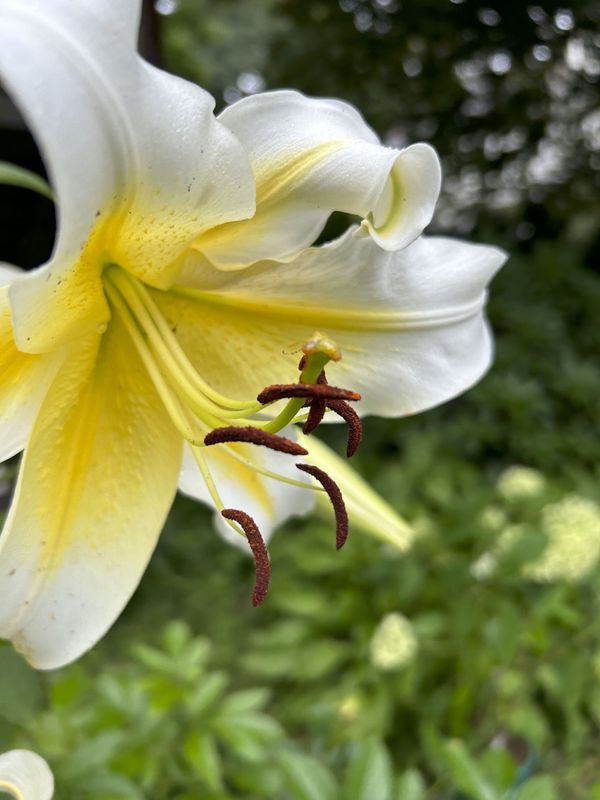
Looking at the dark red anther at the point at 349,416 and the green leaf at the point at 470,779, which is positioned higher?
the dark red anther at the point at 349,416

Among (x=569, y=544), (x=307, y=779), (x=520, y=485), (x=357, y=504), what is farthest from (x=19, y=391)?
(x=520, y=485)

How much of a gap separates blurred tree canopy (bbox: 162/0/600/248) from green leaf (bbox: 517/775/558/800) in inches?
87.1

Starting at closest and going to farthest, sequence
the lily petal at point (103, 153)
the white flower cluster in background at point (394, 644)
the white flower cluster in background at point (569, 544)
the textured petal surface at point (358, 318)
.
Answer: the lily petal at point (103, 153) → the textured petal surface at point (358, 318) → the white flower cluster in background at point (569, 544) → the white flower cluster in background at point (394, 644)

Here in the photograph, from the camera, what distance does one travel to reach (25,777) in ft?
1.24

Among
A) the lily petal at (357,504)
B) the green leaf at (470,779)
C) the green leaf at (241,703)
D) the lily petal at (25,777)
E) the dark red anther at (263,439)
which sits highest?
the dark red anther at (263,439)

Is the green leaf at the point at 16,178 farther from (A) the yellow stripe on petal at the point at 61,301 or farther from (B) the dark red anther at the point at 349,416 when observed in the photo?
(B) the dark red anther at the point at 349,416

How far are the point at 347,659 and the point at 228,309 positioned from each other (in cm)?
142

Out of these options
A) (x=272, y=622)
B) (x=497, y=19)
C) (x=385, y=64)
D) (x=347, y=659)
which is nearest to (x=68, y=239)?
(x=347, y=659)

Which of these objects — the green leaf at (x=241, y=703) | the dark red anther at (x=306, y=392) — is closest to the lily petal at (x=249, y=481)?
the dark red anther at (x=306, y=392)

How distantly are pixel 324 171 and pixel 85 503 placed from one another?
244mm

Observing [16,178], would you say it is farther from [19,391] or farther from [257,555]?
[257,555]

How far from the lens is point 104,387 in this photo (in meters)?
0.51

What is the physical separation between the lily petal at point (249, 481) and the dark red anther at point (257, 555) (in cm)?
9

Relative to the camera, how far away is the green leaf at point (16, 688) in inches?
18.8
